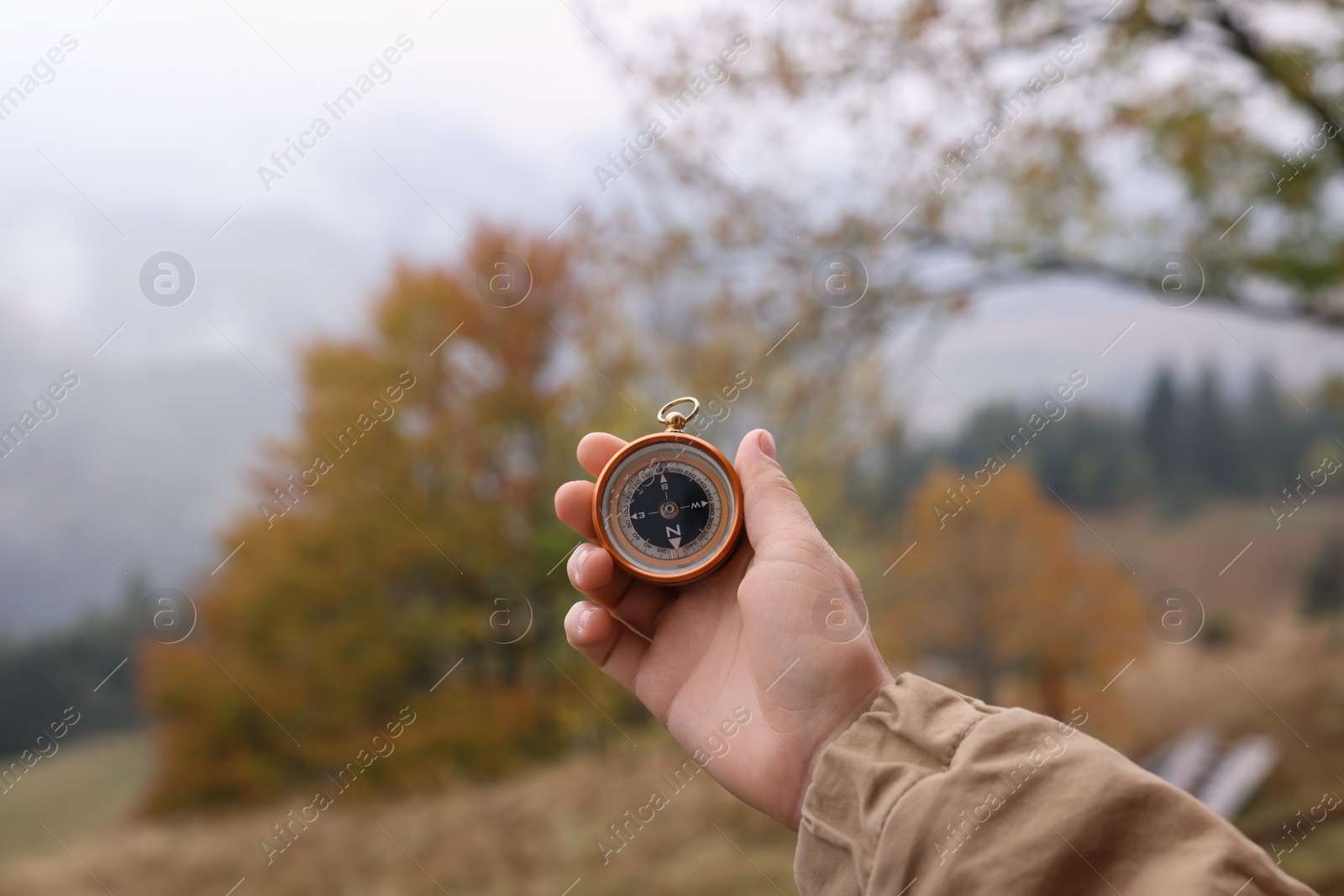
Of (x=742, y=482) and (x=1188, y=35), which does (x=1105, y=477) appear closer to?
(x=1188, y=35)

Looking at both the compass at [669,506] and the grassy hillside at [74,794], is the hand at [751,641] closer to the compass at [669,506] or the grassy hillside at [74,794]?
the compass at [669,506]

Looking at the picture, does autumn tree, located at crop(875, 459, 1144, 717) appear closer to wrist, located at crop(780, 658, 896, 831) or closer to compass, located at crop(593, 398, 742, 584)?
compass, located at crop(593, 398, 742, 584)

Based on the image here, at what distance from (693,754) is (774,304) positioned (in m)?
4.15

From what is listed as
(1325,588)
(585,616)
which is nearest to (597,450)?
(585,616)

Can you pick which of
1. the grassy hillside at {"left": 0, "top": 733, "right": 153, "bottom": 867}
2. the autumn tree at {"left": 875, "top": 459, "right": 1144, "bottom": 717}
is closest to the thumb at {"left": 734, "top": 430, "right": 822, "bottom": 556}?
the autumn tree at {"left": 875, "top": 459, "right": 1144, "bottom": 717}

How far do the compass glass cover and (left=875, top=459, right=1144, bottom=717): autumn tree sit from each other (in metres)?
5.18

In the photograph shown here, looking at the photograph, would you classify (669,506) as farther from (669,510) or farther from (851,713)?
(851,713)

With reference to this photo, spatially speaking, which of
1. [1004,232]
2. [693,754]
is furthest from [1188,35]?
[693,754]

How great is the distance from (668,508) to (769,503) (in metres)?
0.30

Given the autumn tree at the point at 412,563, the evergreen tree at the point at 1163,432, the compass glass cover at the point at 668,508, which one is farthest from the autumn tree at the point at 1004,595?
the compass glass cover at the point at 668,508

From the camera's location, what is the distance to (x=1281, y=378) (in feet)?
23.4

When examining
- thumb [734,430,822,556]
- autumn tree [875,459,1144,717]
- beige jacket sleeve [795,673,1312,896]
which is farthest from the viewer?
autumn tree [875,459,1144,717]

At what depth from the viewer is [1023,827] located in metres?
1.27

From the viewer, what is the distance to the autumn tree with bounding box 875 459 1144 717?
7.09 meters
